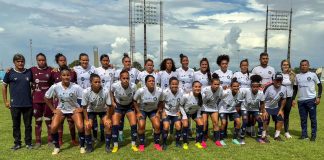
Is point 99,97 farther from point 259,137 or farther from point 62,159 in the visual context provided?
point 259,137

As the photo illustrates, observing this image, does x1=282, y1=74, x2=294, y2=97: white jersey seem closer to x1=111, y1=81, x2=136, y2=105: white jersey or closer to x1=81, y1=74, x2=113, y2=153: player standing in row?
x1=111, y1=81, x2=136, y2=105: white jersey

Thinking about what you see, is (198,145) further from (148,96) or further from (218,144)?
(148,96)

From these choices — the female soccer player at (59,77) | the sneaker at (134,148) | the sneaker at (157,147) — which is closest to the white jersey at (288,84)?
the sneaker at (157,147)

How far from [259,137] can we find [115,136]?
12.9 feet

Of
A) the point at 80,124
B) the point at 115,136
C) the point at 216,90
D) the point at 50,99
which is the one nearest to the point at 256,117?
the point at 216,90

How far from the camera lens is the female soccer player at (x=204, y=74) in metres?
8.47

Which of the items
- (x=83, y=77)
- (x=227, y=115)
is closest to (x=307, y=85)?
(x=227, y=115)

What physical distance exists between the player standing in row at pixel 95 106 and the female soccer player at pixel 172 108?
1363mm

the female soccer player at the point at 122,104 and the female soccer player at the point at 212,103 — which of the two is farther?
the female soccer player at the point at 212,103

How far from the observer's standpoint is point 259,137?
27.3 ft

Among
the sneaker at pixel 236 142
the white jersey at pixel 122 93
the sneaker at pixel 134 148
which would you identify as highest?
the white jersey at pixel 122 93

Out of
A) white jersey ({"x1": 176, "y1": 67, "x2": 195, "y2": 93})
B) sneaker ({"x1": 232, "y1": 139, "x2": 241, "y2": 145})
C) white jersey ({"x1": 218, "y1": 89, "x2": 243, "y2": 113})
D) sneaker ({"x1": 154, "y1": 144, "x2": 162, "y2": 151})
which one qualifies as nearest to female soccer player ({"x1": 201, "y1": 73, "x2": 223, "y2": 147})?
white jersey ({"x1": 218, "y1": 89, "x2": 243, "y2": 113})

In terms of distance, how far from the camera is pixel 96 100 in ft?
24.0

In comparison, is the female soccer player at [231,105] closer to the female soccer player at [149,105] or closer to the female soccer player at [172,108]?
the female soccer player at [172,108]
